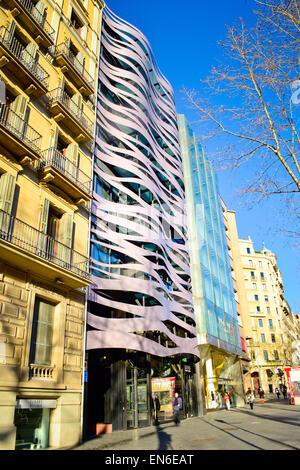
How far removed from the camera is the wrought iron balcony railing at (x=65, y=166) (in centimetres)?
1447

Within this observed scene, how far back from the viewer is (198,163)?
37.1 meters

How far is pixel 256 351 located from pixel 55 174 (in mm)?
61742

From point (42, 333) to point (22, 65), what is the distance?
10.5 meters

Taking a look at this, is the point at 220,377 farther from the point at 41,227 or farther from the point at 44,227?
the point at 41,227

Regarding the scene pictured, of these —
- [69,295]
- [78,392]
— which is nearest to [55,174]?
[69,295]

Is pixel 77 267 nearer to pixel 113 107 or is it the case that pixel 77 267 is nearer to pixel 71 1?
pixel 113 107

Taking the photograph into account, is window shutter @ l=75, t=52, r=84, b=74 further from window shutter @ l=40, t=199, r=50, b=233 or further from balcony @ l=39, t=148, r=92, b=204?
window shutter @ l=40, t=199, r=50, b=233

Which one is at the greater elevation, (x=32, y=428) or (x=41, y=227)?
(x=41, y=227)

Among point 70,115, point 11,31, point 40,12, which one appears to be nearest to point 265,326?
point 70,115

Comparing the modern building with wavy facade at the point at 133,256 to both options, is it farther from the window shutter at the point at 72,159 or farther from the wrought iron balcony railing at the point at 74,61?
the window shutter at the point at 72,159

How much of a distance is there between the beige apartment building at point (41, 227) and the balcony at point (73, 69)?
0.06 metres

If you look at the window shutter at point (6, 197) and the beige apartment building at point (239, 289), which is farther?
the beige apartment building at point (239, 289)

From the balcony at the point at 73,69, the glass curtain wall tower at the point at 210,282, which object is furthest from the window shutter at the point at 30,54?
the glass curtain wall tower at the point at 210,282

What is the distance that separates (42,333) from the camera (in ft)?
40.6
